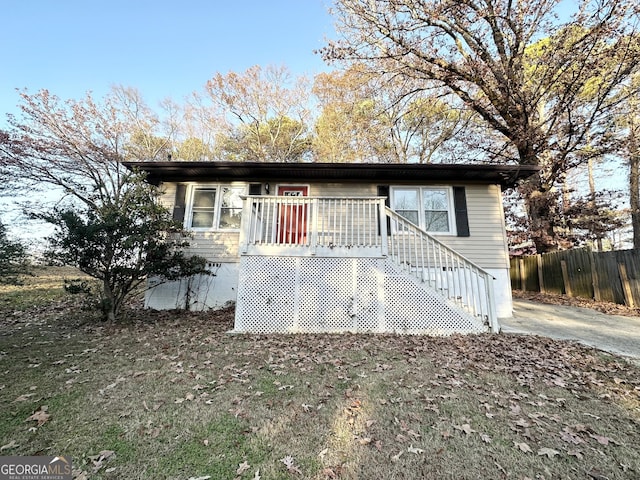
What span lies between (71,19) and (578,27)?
17.6 meters

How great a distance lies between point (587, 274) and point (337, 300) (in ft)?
28.8

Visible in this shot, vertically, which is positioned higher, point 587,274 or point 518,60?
point 518,60

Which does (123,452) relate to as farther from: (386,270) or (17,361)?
(386,270)

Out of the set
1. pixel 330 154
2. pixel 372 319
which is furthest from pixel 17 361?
pixel 330 154

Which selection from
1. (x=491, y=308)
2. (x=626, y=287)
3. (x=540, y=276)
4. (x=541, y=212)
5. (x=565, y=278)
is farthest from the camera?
(x=541, y=212)

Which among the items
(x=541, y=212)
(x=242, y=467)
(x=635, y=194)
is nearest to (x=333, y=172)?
(x=242, y=467)

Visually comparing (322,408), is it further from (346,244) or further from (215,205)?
(215,205)

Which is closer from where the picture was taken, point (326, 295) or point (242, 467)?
point (242, 467)

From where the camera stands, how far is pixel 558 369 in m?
4.11

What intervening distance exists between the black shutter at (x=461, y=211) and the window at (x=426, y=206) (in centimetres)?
15

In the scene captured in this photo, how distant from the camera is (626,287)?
814cm

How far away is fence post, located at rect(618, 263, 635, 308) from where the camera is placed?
8031mm

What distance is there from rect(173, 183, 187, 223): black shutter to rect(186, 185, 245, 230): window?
0.21 m

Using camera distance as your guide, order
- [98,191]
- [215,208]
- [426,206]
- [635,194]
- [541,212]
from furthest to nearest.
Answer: [98,191], [635,194], [541,212], [215,208], [426,206]
